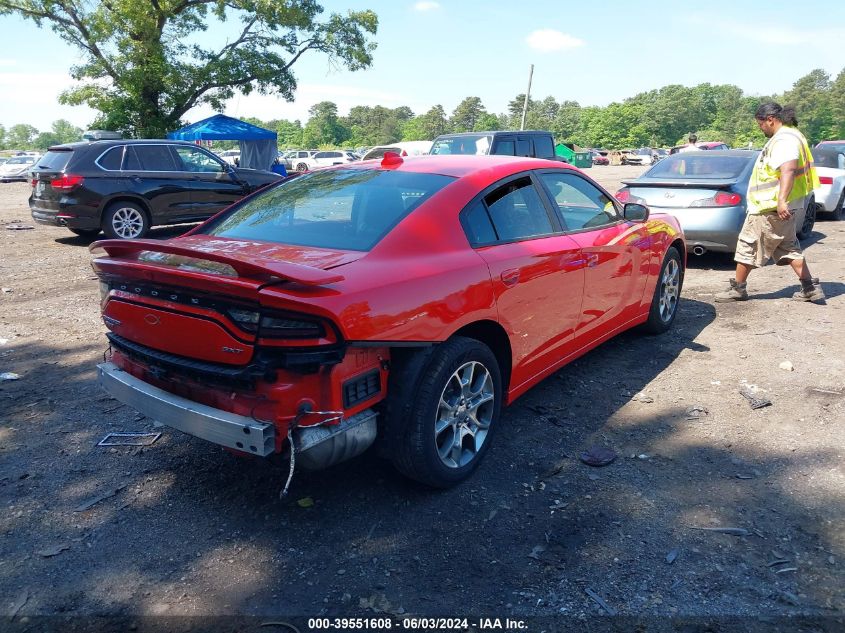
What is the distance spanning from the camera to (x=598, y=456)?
362cm

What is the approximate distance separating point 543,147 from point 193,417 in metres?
13.8

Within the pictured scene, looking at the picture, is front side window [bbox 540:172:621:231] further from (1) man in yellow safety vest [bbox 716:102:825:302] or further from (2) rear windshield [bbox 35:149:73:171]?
(2) rear windshield [bbox 35:149:73:171]

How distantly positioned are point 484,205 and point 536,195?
60cm

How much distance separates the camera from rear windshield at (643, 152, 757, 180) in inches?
331

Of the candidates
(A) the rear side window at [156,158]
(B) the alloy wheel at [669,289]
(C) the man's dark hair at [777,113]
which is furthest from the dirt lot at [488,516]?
(A) the rear side window at [156,158]

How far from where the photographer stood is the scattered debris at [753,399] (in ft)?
14.0

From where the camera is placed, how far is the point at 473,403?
3342 mm

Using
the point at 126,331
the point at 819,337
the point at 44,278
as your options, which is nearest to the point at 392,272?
the point at 126,331

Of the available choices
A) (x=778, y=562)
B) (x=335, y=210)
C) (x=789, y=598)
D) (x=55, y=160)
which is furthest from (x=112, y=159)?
(x=789, y=598)

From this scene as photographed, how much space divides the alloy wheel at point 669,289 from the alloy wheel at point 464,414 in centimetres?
274

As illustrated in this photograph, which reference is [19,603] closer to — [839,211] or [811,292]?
[811,292]

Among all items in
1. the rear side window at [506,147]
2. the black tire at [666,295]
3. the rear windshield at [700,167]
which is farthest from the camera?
the rear side window at [506,147]

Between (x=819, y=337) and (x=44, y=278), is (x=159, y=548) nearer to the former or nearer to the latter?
(x=819, y=337)

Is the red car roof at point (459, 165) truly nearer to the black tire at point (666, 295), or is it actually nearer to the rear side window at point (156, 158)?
the black tire at point (666, 295)
